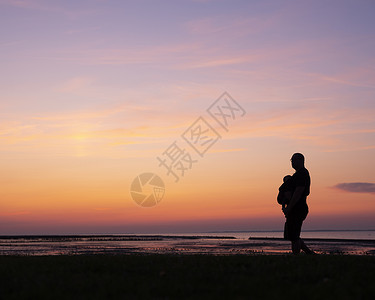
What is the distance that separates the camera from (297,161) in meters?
14.2

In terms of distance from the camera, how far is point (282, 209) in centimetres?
1441

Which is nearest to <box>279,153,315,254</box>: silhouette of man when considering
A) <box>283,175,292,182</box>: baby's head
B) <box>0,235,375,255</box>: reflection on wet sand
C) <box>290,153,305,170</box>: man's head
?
<box>290,153,305,170</box>: man's head

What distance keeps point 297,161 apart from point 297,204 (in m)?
1.40

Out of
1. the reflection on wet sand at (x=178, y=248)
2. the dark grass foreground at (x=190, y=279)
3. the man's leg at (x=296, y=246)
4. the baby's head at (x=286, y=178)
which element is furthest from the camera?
the reflection on wet sand at (x=178, y=248)

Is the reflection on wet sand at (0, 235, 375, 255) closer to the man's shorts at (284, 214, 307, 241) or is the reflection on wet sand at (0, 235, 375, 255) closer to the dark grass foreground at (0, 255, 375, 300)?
the man's shorts at (284, 214, 307, 241)

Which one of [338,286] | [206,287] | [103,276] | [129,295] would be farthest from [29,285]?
[338,286]

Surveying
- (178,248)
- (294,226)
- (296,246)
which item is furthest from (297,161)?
(178,248)

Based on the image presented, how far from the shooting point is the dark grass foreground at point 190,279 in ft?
23.9

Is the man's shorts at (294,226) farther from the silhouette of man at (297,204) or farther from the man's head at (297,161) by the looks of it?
the man's head at (297,161)

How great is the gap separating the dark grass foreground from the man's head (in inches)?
147

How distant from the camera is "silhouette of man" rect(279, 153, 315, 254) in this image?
13914 mm

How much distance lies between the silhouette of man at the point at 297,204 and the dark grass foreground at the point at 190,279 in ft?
9.01

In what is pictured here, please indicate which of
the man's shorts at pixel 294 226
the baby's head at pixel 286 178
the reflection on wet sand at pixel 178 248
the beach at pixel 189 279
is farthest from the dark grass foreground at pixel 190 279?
the reflection on wet sand at pixel 178 248

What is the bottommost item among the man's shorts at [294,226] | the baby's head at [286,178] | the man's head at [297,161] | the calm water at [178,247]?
the calm water at [178,247]
